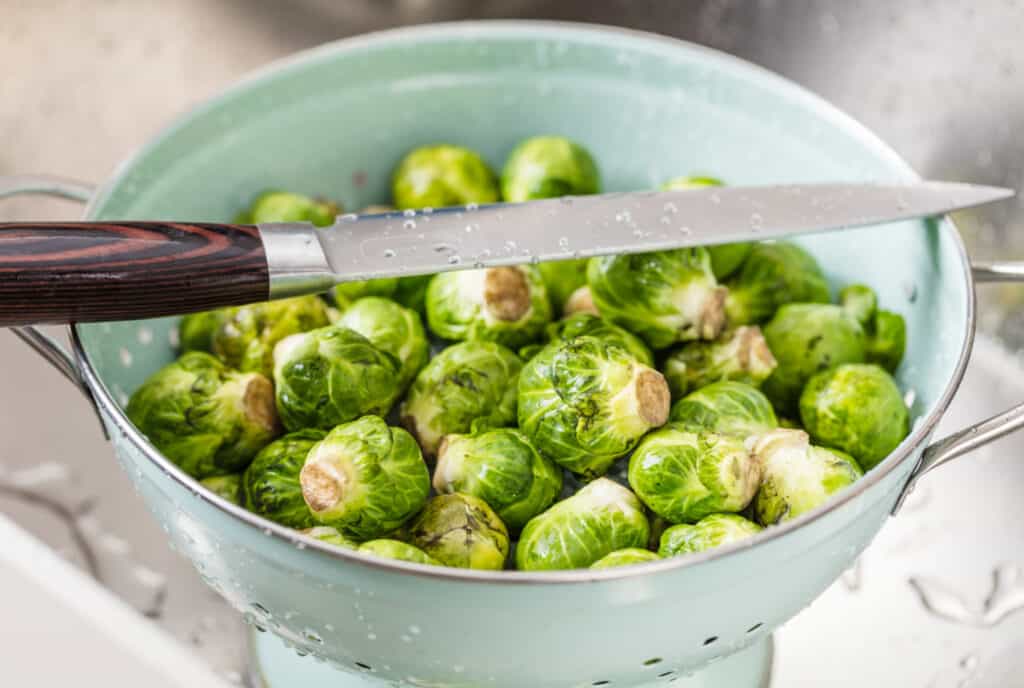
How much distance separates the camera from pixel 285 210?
1372 millimetres

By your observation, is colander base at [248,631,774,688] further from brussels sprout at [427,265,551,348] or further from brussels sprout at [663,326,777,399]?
brussels sprout at [427,265,551,348]

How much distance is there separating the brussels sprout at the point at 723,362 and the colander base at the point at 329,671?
0.31 meters

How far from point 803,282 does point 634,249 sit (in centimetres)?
34

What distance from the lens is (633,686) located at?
0.97 metres

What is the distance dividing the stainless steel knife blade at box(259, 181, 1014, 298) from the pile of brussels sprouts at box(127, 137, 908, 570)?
0.09 meters

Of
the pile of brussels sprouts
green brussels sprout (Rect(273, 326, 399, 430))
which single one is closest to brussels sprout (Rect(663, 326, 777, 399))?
the pile of brussels sprouts

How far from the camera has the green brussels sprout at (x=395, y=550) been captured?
965 mm

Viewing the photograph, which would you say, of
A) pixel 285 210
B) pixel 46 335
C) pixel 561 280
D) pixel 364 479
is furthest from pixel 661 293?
pixel 46 335

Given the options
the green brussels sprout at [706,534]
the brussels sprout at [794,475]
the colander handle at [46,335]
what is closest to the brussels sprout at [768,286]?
the brussels sprout at [794,475]

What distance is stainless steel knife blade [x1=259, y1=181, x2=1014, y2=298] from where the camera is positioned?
1.01 metres

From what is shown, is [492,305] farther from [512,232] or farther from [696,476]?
[696,476]

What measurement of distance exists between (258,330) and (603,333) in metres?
0.43

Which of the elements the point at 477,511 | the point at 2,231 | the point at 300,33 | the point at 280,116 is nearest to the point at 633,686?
the point at 477,511

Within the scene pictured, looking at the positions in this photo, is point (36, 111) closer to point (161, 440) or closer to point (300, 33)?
point (300, 33)
